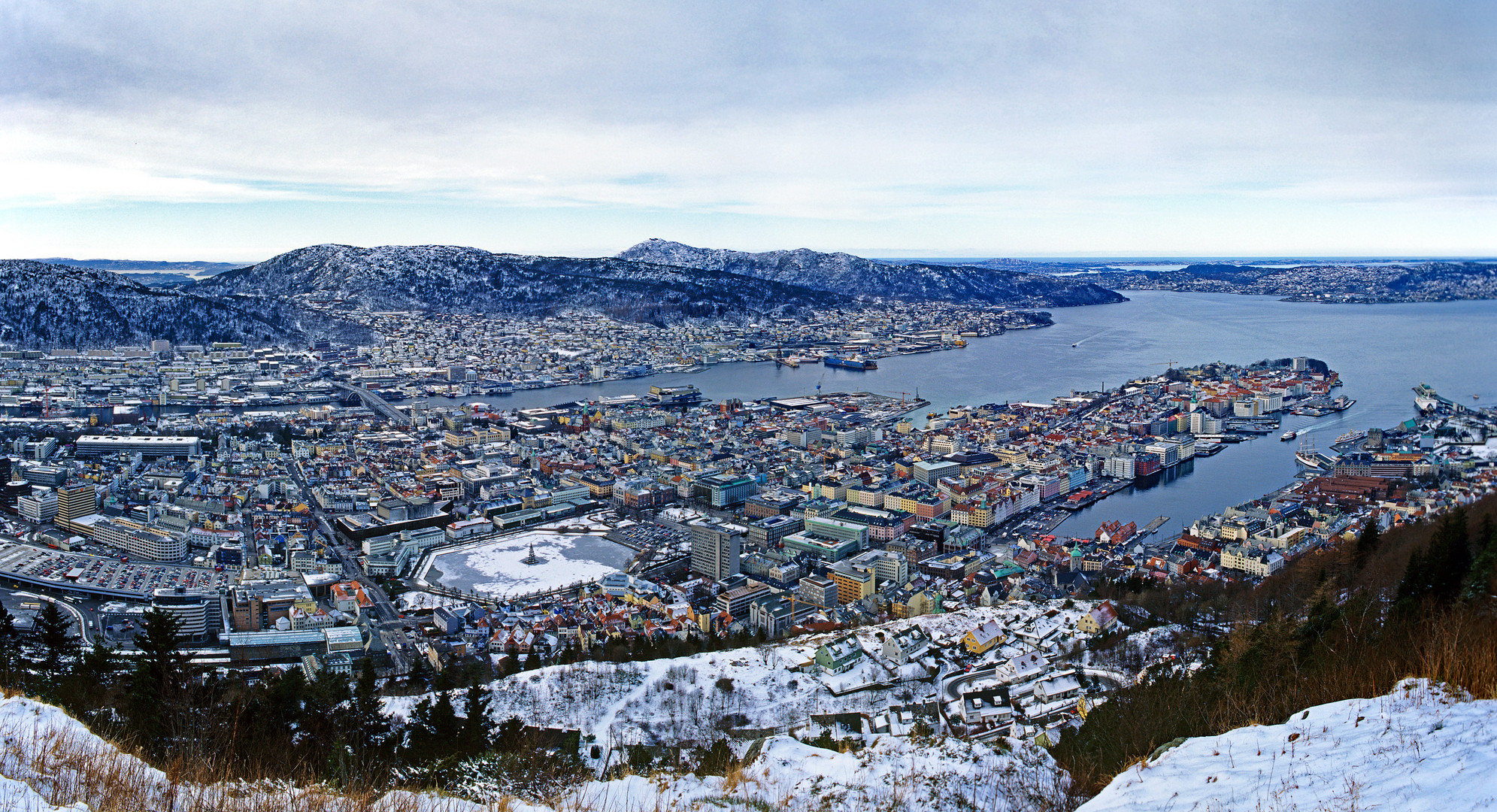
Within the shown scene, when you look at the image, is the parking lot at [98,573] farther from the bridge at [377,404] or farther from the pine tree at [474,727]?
the bridge at [377,404]

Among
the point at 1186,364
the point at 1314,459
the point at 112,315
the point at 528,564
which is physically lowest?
the point at 528,564

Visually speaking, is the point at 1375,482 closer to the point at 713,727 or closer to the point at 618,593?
the point at 618,593

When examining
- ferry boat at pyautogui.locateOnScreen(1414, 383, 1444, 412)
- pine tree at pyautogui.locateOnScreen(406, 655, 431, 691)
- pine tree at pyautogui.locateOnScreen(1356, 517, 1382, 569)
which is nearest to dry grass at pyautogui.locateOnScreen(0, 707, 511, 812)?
pine tree at pyautogui.locateOnScreen(406, 655, 431, 691)

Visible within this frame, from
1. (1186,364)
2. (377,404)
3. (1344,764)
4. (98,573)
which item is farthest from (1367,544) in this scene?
(1186,364)

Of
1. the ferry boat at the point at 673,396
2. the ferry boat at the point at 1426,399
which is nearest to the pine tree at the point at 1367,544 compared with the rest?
the ferry boat at the point at 1426,399

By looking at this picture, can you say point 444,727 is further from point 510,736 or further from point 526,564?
point 526,564
